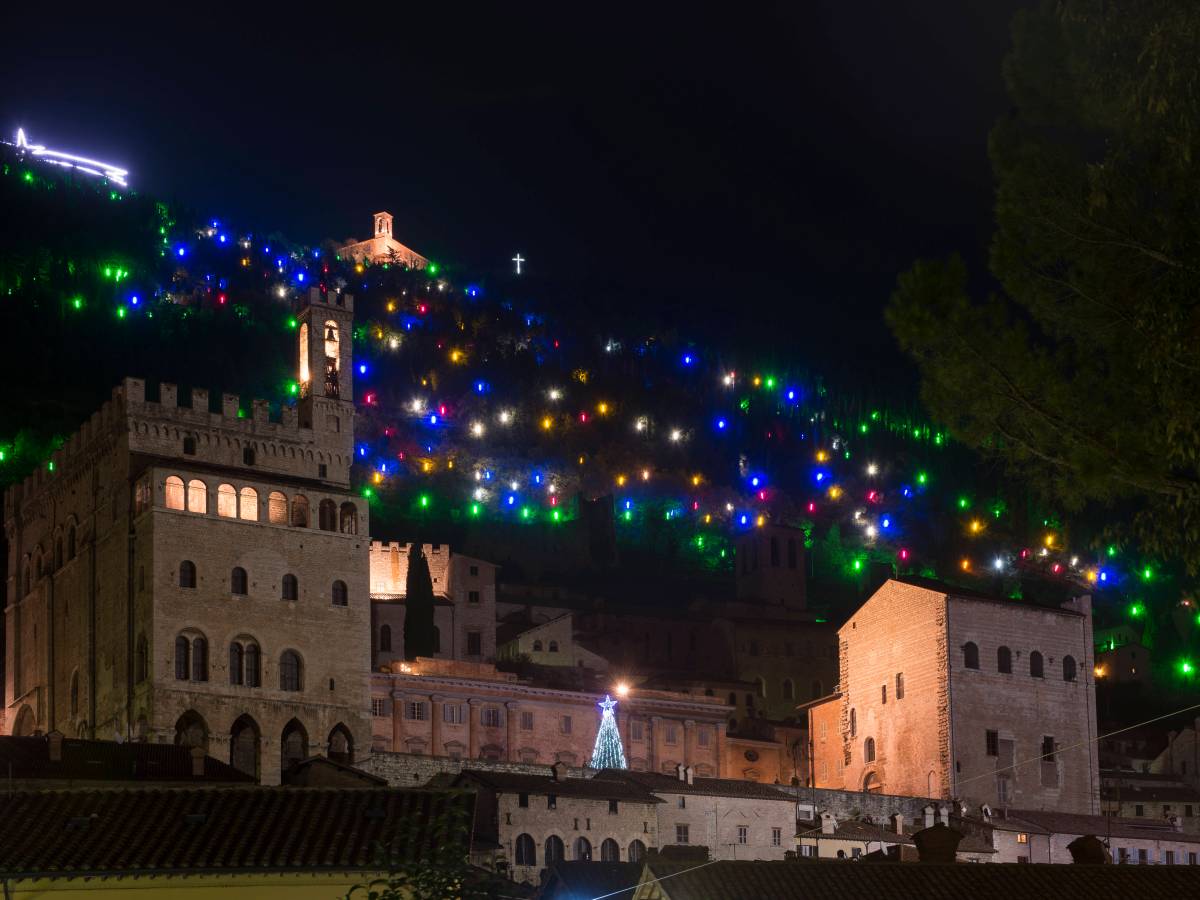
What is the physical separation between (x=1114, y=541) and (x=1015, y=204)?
386 cm

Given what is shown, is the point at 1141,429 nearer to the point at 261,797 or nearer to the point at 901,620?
the point at 261,797

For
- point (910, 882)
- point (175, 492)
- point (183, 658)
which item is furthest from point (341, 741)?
point (910, 882)

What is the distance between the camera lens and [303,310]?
77000 mm

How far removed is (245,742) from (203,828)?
3622 centimetres

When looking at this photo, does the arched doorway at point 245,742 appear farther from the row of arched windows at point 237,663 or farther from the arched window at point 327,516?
the arched window at point 327,516

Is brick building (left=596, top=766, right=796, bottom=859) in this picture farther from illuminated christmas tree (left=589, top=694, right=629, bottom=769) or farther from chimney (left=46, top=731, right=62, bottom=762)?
chimney (left=46, top=731, right=62, bottom=762)

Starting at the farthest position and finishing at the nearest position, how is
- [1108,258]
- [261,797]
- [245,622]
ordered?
[245,622] < [261,797] < [1108,258]

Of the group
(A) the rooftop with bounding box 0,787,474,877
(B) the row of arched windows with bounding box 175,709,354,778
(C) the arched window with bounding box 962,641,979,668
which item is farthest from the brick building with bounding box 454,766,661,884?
(A) the rooftop with bounding box 0,787,474,877

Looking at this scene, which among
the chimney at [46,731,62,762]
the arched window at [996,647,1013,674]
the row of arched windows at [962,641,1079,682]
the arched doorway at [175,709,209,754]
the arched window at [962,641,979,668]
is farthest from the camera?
the arched window at [996,647,1013,674]

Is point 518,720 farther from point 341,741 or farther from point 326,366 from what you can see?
point 326,366

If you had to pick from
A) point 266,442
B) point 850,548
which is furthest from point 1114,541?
point 850,548

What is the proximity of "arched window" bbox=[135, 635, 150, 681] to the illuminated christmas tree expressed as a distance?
19684 millimetres

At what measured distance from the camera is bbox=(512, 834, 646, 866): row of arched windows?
5906 centimetres

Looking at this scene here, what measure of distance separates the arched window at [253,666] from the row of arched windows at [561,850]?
12.0m
